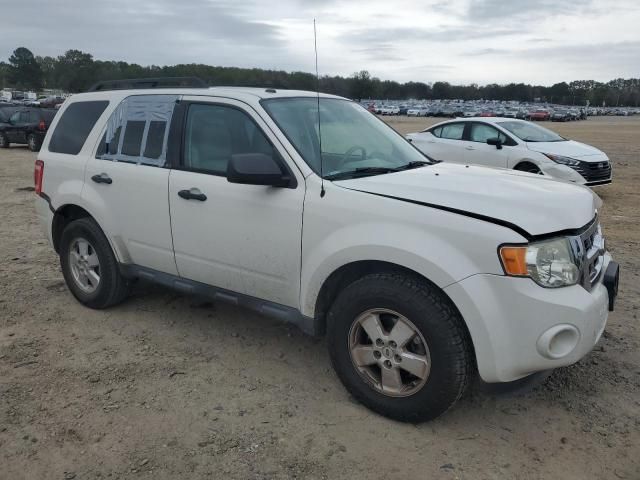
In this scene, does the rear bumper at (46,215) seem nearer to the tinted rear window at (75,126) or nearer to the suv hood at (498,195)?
the tinted rear window at (75,126)

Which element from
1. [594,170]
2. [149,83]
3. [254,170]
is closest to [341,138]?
[254,170]

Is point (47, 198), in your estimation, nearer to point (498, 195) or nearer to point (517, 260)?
point (498, 195)

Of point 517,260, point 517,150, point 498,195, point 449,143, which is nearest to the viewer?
point 517,260

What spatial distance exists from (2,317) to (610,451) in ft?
15.1

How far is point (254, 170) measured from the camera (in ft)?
10.7

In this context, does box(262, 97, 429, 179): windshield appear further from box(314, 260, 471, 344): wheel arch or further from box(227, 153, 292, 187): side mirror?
box(314, 260, 471, 344): wheel arch

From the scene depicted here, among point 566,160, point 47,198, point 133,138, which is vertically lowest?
point 566,160

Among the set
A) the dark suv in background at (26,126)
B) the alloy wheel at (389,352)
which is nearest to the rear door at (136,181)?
the alloy wheel at (389,352)

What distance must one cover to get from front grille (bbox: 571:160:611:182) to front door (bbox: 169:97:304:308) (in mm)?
8312

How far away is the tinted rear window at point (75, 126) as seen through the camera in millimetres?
4688

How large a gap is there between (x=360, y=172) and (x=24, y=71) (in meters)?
130

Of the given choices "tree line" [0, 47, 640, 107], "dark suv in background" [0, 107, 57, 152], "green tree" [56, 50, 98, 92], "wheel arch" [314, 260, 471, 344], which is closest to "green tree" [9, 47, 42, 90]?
"tree line" [0, 47, 640, 107]

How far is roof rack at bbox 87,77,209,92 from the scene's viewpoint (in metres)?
4.23

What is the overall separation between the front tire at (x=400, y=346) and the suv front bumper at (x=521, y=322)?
0.11 metres
